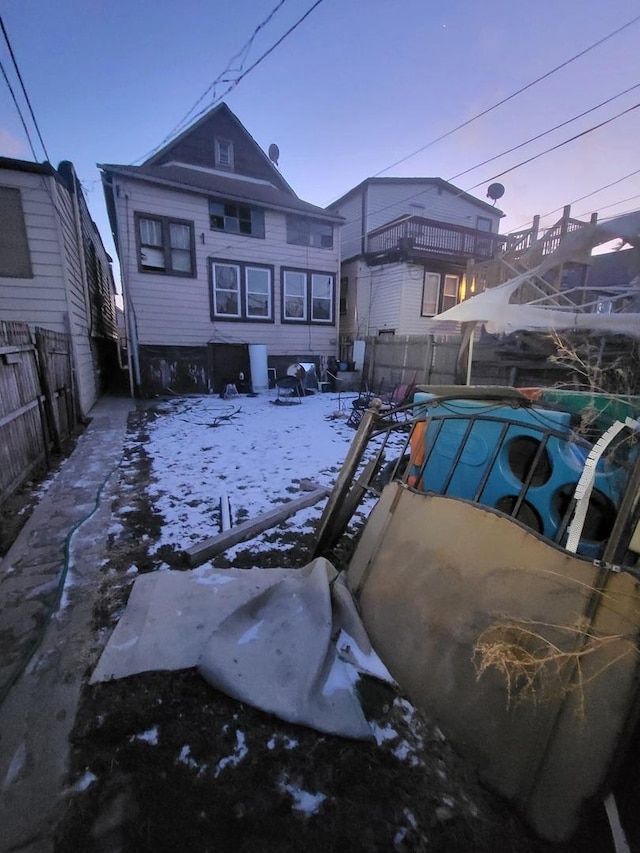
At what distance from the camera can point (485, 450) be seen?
7.50 feet

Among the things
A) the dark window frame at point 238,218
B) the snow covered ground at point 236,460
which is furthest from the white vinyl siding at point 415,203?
the snow covered ground at point 236,460

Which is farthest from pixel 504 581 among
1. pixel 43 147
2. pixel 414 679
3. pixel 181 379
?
pixel 181 379

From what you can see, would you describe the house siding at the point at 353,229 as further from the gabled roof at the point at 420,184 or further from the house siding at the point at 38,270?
the house siding at the point at 38,270

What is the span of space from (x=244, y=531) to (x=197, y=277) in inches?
384

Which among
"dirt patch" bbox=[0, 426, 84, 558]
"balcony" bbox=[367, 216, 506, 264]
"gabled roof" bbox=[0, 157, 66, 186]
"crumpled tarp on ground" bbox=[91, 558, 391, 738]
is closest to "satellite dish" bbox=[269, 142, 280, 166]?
"balcony" bbox=[367, 216, 506, 264]

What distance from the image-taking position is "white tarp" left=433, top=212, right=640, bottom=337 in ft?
21.0

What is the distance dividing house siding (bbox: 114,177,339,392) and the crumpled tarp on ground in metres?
9.67

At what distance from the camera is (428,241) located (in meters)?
13.4

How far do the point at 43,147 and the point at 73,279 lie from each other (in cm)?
226

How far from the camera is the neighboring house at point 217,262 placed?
10.0 meters

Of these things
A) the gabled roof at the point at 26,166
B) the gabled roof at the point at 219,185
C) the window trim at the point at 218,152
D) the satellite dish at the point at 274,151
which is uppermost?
the satellite dish at the point at 274,151

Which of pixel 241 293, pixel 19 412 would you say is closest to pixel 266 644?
pixel 19 412

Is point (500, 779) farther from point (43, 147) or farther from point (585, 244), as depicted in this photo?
point (585, 244)

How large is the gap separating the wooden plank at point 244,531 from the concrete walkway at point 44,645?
65 cm
